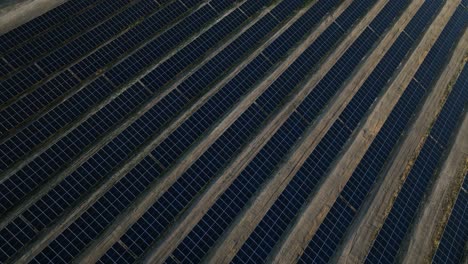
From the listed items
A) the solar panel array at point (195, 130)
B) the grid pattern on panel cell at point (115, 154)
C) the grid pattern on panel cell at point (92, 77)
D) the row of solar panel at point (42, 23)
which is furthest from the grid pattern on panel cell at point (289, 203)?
the row of solar panel at point (42, 23)

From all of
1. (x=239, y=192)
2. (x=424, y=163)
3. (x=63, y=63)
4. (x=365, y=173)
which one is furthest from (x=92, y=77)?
(x=424, y=163)

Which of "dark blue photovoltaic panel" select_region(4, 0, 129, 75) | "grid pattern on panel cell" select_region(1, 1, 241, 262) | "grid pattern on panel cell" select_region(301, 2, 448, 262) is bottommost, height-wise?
"grid pattern on panel cell" select_region(1, 1, 241, 262)

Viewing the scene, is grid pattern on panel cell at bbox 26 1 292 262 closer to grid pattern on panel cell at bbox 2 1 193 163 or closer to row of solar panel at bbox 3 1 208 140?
grid pattern on panel cell at bbox 2 1 193 163

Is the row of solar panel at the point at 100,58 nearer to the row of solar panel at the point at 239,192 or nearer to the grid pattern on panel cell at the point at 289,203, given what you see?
the row of solar panel at the point at 239,192

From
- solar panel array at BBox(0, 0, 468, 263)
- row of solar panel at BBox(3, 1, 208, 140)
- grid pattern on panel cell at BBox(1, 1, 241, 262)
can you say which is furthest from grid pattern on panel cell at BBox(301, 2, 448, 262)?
row of solar panel at BBox(3, 1, 208, 140)

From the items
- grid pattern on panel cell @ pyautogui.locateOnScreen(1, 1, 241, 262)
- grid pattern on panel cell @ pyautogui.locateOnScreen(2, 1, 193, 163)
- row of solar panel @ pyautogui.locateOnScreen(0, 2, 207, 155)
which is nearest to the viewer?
grid pattern on panel cell @ pyautogui.locateOnScreen(1, 1, 241, 262)

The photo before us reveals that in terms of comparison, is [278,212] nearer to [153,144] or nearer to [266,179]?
[266,179]
